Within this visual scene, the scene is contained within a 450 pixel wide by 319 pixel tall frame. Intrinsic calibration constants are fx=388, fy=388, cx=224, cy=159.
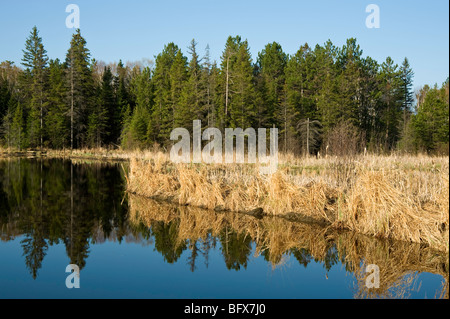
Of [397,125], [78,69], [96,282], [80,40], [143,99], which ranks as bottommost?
[96,282]

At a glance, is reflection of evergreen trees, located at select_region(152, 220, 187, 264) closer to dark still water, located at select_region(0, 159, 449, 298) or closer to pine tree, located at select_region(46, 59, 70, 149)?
dark still water, located at select_region(0, 159, 449, 298)

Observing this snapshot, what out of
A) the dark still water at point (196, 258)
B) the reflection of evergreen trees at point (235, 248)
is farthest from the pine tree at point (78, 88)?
the reflection of evergreen trees at point (235, 248)

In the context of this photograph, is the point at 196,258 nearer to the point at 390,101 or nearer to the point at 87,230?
the point at 87,230

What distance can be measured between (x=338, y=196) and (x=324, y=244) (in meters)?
1.68

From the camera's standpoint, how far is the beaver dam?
8117 millimetres

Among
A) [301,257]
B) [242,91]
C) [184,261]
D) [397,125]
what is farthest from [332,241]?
[397,125]

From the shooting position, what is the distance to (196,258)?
8.05 m

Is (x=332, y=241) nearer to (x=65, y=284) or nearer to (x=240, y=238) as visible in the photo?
(x=240, y=238)

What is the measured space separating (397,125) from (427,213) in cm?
3616

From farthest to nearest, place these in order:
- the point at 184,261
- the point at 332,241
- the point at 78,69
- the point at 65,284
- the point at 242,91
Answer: the point at 78,69 → the point at 242,91 → the point at 332,241 → the point at 184,261 → the point at 65,284

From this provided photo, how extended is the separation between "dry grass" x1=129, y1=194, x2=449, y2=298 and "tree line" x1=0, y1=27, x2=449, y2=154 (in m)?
19.6

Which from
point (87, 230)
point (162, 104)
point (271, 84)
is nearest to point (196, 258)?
point (87, 230)

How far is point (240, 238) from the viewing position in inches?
362

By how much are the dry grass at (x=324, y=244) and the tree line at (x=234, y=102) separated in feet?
64.4
